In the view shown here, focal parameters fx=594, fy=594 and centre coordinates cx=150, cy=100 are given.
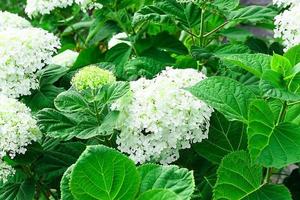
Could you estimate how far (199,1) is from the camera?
68.4 inches

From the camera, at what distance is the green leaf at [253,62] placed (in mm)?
1342

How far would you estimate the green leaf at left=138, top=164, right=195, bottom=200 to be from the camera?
3.63 feet

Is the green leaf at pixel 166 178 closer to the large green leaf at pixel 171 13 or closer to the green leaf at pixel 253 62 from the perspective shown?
the green leaf at pixel 253 62

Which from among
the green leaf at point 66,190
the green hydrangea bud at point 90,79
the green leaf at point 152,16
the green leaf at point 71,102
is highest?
the green leaf at point 152,16

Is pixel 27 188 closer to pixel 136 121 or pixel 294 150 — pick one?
pixel 136 121

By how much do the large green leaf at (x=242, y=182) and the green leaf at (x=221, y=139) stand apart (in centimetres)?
13

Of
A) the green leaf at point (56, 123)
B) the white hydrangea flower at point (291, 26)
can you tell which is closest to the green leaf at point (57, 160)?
the green leaf at point (56, 123)

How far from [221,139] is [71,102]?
0.39 m

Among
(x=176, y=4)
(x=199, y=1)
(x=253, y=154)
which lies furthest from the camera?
(x=176, y=4)

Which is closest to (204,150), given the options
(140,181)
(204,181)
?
(204,181)

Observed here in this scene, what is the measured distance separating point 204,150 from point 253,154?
0.24 meters

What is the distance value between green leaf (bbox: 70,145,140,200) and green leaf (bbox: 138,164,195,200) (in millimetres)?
78

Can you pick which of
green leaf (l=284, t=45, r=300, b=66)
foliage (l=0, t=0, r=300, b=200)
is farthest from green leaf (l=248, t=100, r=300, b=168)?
green leaf (l=284, t=45, r=300, b=66)

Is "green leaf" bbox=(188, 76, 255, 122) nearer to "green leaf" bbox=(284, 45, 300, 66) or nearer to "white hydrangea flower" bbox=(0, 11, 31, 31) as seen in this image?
"green leaf" bbox=(284, 45, 300, 66)
